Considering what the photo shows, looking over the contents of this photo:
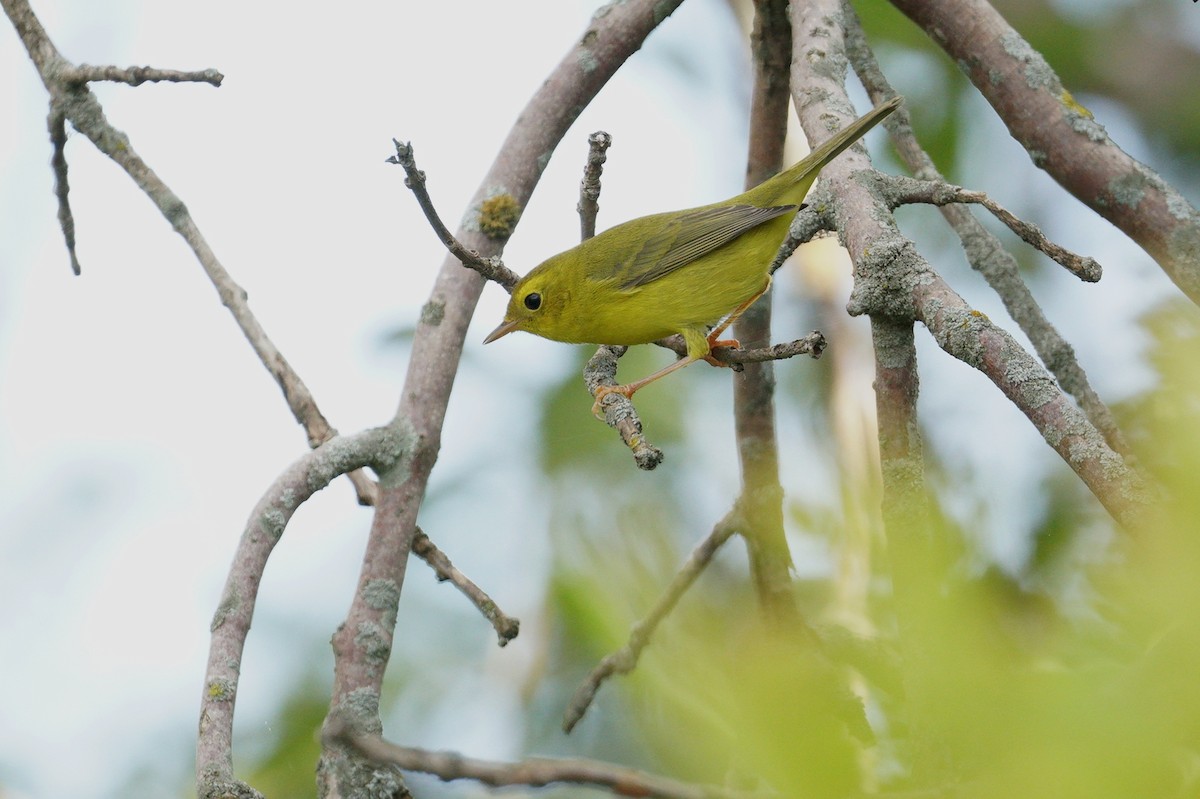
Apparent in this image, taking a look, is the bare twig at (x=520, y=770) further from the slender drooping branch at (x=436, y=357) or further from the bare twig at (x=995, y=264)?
the bare twig at (x=995, y=264)

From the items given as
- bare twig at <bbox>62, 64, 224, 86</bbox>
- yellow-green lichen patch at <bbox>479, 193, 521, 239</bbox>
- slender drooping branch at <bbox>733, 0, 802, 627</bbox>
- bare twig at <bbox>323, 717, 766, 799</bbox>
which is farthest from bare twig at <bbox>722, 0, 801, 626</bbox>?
bare twig at <bbox>323, 717, 766, 799</bbox>

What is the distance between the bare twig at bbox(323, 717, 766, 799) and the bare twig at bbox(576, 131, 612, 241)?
230 centimetres

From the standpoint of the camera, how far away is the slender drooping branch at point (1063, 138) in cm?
238

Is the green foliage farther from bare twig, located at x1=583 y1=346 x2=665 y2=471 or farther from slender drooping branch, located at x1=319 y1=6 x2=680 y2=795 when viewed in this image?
slender drooping branch, located at x1=319 y1=6 x2=680 y2=795

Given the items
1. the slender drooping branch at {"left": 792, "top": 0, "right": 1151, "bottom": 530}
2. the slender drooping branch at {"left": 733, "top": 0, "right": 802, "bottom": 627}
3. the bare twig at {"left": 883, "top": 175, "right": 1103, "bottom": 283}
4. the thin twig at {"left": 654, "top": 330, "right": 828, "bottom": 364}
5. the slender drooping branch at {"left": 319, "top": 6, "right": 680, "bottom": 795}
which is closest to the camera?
the slender drooping branch at {"left": 792, "top": 0, "right": 1151, "bottom": 530}

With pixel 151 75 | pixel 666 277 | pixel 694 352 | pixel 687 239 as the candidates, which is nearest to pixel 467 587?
pixel 694 352

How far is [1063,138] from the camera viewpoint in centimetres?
275

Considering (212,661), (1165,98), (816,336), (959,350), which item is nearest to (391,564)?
(212,661)

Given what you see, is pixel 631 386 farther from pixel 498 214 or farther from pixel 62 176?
pixel 62 176

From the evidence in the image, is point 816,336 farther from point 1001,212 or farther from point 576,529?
point 576,529

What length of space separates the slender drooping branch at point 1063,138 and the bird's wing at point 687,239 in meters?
0.95

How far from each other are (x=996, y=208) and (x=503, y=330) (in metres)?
2.64

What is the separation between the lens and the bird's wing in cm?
405

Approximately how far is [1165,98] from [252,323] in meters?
3.74
